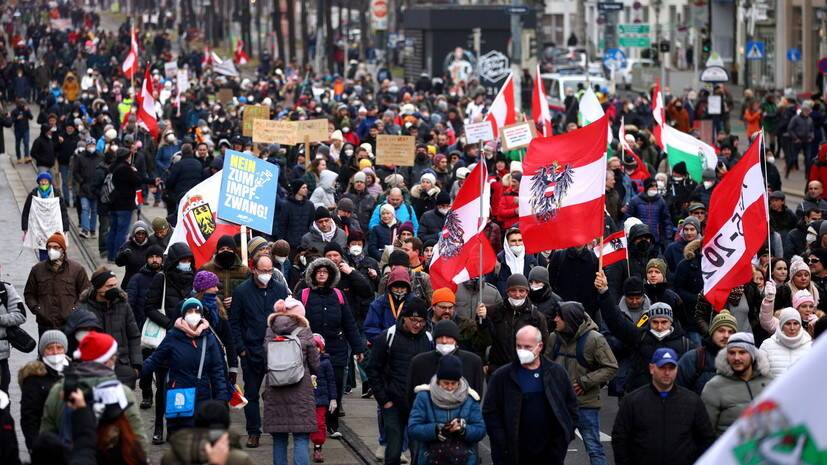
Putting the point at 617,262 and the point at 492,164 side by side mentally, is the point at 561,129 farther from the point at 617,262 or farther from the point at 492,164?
the point at 617,262

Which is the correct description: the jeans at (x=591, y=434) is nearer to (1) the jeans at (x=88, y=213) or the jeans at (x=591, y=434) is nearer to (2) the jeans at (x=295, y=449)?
(2) the jeans at (x=295, y=449)

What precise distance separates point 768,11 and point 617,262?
162 feet

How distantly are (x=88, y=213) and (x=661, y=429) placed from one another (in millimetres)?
16125

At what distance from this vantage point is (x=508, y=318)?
12.8 meters

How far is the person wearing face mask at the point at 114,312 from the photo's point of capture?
13.2 meters

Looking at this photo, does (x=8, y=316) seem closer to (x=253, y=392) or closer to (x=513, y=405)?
(x=253, y=392)

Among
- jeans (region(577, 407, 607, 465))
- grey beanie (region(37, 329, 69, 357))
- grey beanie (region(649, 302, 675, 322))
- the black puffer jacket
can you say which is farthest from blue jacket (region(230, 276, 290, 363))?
grey beanie (region(649, 302, 675, 322))

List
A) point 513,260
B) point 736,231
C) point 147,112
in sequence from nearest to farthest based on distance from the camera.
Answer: point 736,231 < point 513,260 < point 147,112

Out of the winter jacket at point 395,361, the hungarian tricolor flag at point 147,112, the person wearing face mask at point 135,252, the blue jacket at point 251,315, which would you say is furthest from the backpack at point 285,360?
the hungarian tricolor flag at point 147,112

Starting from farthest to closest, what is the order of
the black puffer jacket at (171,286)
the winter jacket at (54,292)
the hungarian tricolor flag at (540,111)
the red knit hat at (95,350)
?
the hungarian tricolor flag at (540,111)
the winter jacket at (54,292)
the black puffer jacket at (171,286)
the red knit hat at (95,350)

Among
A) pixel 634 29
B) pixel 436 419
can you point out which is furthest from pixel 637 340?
pixel 634 29

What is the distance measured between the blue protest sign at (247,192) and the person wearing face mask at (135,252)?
97 centimetres

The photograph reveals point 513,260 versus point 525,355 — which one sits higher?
point 525,355

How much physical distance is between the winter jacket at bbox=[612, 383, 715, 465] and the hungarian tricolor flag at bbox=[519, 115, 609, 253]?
383 cm
